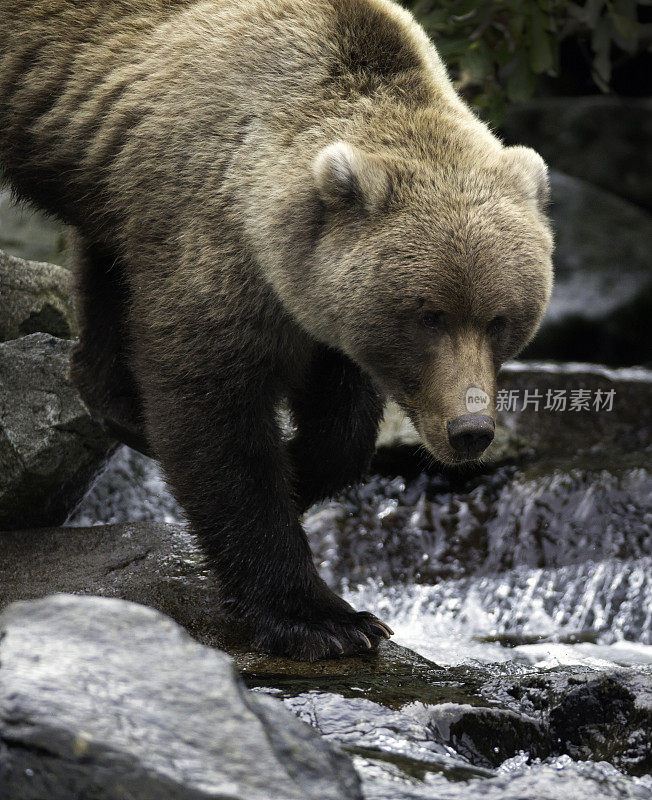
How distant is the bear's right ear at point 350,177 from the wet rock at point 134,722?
2094 millimetres

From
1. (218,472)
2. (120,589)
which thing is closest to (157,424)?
(218,472)

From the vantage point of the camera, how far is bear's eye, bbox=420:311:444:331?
4.20 m

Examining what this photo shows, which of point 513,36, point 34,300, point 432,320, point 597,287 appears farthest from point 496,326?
point 597,287

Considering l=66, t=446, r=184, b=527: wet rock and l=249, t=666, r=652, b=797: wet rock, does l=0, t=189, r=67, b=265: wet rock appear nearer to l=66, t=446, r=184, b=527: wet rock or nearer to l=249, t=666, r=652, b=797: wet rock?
l=66, t=446, r=184, b=527: wet rock

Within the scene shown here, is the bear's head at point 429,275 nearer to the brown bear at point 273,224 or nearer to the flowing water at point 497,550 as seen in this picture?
the brown bear at point 273,224

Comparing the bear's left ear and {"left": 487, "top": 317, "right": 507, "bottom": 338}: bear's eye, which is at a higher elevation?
the bear's left ear

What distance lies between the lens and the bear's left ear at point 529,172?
14.9ft

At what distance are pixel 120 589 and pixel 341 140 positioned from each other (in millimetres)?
2372

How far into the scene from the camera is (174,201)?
478 cm

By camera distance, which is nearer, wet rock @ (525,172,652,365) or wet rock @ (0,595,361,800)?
wet rock @ (0,595,361,800)

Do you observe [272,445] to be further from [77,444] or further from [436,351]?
[77,444]

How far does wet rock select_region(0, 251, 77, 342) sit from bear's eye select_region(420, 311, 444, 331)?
2.84 m

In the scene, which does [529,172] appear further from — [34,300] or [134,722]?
[34,300]
